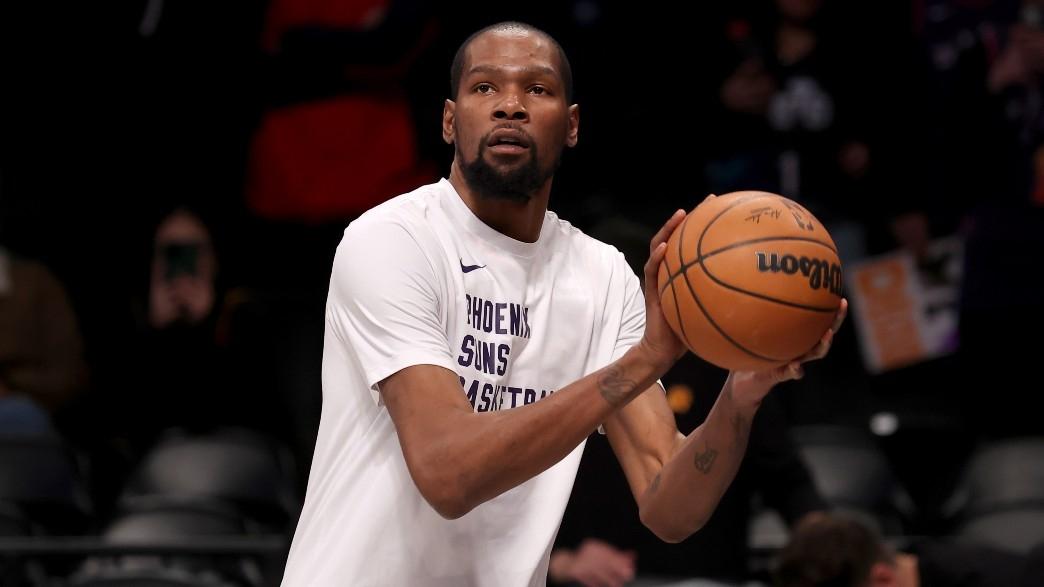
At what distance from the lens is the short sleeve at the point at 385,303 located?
3021 mm

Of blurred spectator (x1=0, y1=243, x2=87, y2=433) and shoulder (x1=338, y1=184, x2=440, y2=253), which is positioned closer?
shoulder (x1=338, y1=184, x2=440, y2=253)

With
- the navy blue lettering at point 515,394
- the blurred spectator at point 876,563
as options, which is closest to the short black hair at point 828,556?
the blurred spectator at point 876,563

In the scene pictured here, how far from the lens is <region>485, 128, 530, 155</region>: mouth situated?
323 cm

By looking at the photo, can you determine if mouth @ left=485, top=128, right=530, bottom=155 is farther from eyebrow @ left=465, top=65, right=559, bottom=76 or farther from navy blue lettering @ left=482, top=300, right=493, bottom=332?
navy blue lettering @ left=482, top=300, right=493, bottom=332

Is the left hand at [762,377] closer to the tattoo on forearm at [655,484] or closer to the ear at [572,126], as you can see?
the tattoo on forearm at [655,484]

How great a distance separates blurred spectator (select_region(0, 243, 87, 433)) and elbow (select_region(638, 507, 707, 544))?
14.4 feet

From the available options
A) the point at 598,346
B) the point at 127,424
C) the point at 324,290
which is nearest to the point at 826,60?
the point at 324,290

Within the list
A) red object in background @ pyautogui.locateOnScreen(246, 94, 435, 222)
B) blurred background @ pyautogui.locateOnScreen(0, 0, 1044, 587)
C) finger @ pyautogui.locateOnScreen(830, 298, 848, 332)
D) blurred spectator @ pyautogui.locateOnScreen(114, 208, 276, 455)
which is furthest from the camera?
red object in background @ pyautogui.locateOnScreen(246, 94, 435, 222)

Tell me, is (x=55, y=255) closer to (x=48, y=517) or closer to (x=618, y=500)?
(x=48, y=517)

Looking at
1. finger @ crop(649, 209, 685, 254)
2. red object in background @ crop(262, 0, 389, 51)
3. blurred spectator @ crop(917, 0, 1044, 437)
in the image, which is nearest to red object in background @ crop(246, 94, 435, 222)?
red object in background @ crop(262, 0, 389, 51)

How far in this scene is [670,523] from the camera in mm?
3250

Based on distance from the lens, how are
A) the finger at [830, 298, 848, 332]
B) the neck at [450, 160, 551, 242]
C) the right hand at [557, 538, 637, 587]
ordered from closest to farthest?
the finger at [830, 298, 848, 332] → the neck at [450, 160, 551, 242] → the right hand at [557, 538, 637, 587]

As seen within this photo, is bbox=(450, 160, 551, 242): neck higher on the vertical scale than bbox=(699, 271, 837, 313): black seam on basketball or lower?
higher

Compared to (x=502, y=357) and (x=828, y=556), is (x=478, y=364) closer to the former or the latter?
(x=502, y=357)
